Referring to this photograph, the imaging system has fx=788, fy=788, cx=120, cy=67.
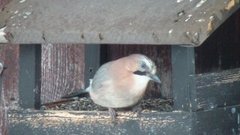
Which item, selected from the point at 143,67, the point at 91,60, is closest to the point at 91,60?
the point at 91,60

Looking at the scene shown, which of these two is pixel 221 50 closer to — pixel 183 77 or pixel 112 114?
pixel 183 77

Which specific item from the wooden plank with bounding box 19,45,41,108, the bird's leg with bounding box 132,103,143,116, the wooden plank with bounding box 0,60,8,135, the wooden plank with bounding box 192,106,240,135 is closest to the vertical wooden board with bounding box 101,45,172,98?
the bird's leg with bounding box 132,103,143,116

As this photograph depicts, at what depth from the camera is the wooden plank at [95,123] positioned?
3160 mm

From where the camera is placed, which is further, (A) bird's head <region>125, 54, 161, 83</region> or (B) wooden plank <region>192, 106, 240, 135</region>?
(A) bird's head <region>125, 54, 161, 83</region>

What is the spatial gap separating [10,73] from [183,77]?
4.46 ft

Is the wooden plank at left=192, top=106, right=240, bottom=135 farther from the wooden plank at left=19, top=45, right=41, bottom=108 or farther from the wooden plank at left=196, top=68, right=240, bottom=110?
the wooden plank at left=19, top=45, right=41, bottom=108

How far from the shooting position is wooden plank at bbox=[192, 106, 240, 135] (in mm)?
3146

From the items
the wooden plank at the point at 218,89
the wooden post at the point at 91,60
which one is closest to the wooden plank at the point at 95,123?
the wooden plank at the point at 218,89

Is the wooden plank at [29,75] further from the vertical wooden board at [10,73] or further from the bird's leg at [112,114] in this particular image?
the vertical wooden board at [10,73]

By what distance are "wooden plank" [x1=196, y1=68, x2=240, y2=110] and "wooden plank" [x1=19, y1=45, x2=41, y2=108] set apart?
76 cm

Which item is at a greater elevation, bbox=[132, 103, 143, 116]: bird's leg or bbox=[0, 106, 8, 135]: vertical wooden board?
bbox=[132, 103, 143, 116]: bird's leg

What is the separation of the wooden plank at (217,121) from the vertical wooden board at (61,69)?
1052 mm

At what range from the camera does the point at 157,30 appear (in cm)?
307

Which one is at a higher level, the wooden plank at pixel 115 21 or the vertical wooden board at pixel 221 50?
the wooden plank at pixel 115 21
